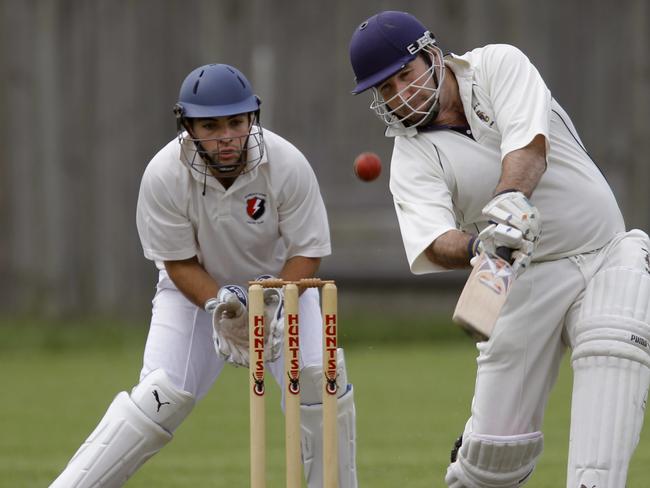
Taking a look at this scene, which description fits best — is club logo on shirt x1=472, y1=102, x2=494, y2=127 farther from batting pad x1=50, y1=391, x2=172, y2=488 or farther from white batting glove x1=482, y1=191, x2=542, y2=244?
batting pad x1=50, y1=391, x2=172, y2=488

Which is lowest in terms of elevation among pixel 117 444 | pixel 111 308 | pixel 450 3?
pixel 111 308

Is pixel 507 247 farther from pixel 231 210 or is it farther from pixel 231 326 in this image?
pixel 231 210

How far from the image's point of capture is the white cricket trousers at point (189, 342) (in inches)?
177

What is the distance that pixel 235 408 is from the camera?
24.5ft

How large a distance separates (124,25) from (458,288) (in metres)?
2.87

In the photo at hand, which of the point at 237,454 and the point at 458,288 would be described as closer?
the point at 237,454

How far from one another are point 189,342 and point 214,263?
280 millimetres

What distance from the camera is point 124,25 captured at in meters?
10.2

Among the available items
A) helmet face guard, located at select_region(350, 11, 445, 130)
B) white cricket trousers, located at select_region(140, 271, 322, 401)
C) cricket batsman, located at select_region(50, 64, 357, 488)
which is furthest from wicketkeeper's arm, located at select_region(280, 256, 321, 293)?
helmet face guard, located at select_region(350, 11, 445, 130)

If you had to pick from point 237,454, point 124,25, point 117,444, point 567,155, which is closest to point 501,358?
point 567,155

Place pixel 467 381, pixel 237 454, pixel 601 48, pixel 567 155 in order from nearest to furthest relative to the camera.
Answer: pixel 567 155, pixel 237 454, pixel 467 381, pixel 601 48

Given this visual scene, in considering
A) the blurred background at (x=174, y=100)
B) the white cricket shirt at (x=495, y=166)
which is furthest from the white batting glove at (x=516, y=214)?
the blurred background at (x=174, y=100)

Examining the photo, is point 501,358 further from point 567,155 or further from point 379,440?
point 379,440

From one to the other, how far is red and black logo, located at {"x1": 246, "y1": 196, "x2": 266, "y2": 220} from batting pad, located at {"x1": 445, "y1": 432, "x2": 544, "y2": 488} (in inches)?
36.5
